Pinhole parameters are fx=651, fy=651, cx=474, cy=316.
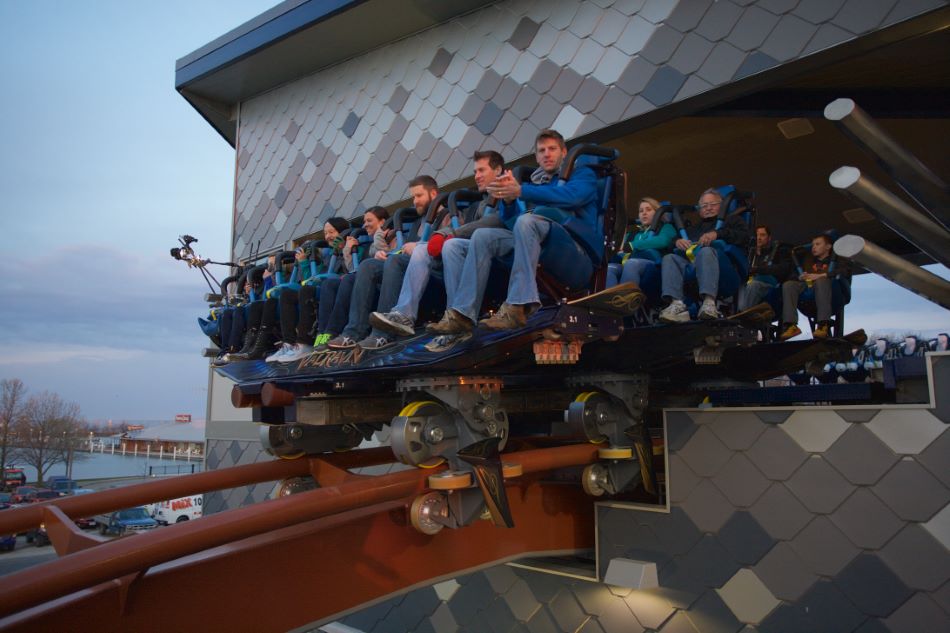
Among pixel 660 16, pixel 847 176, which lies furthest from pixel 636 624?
pixel 660 16

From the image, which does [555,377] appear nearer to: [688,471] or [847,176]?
[688,471]

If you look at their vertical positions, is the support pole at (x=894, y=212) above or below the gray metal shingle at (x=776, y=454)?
above

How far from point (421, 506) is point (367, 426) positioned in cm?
142

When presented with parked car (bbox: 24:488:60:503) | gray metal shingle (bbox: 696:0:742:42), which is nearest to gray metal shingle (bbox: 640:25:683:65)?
gray metal shingle (bbox: 696:0:742:42)

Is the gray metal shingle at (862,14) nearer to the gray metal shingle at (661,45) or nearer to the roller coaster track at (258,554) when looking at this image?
the gray metal shingle at (661,45)

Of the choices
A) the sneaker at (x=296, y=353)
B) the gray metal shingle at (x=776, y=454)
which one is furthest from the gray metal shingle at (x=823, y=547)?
the sneaker at (x=296, y=353)

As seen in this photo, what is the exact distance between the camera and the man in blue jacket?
2594 millimetres

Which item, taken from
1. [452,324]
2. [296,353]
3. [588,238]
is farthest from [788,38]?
[296,353]

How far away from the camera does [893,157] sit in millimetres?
2697

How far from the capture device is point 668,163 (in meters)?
7.33

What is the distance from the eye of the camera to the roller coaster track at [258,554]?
2.07 metres

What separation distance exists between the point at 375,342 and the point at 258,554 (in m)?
1.02

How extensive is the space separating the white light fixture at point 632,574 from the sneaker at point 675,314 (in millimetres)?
1385

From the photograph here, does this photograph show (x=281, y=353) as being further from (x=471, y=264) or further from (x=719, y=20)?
(x=719, y=20)
